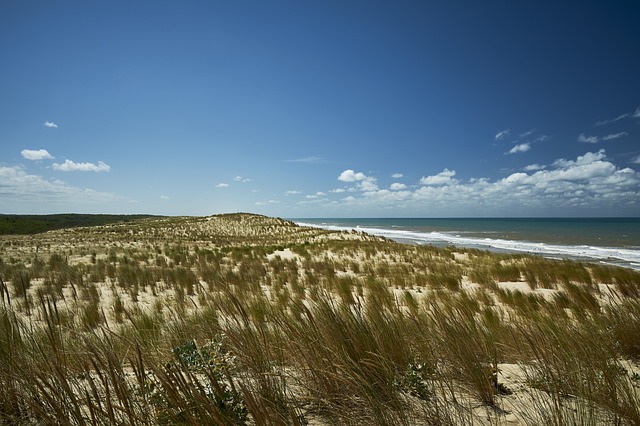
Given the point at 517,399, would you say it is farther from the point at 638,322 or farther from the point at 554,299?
the point at 554,299

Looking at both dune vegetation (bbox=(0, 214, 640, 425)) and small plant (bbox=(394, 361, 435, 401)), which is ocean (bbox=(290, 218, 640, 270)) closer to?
dune vegetation (bbox=(0, 214, 640, 425))

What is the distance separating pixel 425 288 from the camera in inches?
356

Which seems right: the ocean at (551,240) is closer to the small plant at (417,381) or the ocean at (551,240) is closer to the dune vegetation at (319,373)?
the dune vegetation at (319,373)

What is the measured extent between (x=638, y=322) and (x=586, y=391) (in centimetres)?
256

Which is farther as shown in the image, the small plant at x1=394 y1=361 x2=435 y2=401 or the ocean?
the ocean

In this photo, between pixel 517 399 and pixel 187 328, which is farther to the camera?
pixel 187 328

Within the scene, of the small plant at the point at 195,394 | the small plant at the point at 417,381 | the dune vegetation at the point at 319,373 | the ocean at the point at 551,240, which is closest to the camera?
the small plant at the point at 195,394

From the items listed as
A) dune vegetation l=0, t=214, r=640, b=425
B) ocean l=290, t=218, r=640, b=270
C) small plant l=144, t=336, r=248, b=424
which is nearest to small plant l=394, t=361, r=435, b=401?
dune vegetation l=0, t=214, r=640, b=425

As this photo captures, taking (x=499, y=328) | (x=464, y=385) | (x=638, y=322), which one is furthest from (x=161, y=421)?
(x=638, y=322)

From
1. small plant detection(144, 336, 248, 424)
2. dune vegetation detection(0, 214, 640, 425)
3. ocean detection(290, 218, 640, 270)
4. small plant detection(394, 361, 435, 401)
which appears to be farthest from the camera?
ocean detection(290, 218, 640, 270)

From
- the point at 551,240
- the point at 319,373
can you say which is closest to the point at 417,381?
the point at 319,373

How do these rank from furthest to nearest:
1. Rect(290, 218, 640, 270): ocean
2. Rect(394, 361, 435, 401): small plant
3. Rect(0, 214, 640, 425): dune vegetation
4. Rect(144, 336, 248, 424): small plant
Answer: Rect(290, 218, 640, 270): ocean
Rect(394, 361, 435, 401): small plant
Rect(0, 214, 640, 425): dune vegetation
Rect(144, 336, 248, 424): small plant

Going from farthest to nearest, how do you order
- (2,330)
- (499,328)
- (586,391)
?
(499,328) → (2,330) → (586,391)

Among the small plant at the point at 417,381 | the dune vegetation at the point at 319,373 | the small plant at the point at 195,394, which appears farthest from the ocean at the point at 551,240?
the small plant at the point at 195,394
